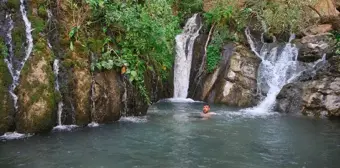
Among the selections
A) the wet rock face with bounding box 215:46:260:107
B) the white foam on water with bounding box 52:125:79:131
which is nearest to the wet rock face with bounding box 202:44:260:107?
the wet rock face with bounding box 215:46:260:107

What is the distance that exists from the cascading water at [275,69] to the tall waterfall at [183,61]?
3.41 metres

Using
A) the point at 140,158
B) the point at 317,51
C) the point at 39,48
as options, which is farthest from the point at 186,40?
the point at 140,158

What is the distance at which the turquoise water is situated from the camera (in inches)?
307

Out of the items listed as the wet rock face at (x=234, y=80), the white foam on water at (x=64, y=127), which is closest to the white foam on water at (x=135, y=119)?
the white foam on water at (x=64, y=127)

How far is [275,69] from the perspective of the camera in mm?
17609

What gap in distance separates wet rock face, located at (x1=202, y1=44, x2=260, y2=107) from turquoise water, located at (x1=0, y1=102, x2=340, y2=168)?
4.19 m

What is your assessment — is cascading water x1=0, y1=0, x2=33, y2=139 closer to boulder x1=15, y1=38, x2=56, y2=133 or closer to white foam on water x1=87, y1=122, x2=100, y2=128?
boulder x1=15, y1=38, x2=56, y2=133

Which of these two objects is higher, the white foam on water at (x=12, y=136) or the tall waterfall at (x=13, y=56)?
the tall waterfall at (x=13, y=56)

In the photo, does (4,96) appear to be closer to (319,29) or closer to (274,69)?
(274,69)

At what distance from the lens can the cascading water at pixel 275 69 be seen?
16875mm

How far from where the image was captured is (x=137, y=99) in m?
12.5

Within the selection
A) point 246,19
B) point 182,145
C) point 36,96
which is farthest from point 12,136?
point 246,19

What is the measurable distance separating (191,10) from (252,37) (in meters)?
4.22

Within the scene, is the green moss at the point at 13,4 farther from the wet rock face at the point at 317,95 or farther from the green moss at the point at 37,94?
the wet rock face at the point at 317,95
